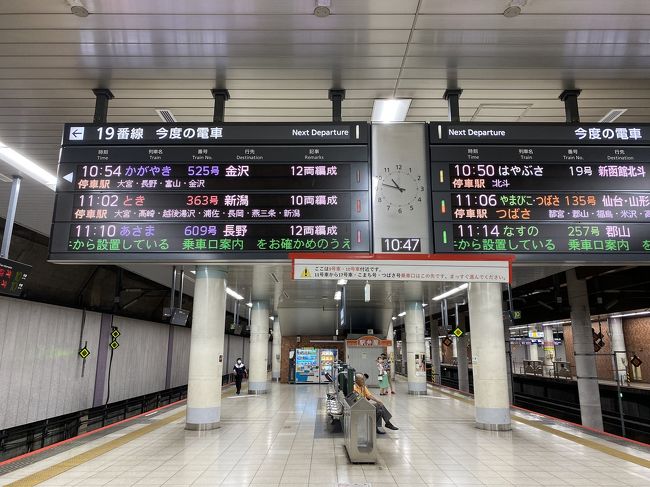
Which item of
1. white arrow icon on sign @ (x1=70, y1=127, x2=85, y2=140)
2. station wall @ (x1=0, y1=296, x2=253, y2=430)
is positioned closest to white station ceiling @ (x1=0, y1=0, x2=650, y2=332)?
white arrow icon on sign @ (x1=70, y1=127, x2=85, y2=140)

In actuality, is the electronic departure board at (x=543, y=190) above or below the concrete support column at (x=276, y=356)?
above

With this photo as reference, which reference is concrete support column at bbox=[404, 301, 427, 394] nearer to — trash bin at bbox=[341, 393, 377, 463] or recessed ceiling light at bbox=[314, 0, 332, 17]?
trash bin at bbox=[341, 393, 377, 463]

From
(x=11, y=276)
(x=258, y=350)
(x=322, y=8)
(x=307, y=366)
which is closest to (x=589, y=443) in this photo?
(x=322, y=8)

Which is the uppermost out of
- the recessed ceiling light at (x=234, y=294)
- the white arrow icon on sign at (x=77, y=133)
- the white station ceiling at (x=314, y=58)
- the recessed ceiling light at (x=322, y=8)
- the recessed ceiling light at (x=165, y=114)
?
the recessed ceiling light at (x=165, y=114)

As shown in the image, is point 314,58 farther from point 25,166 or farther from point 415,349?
point 415,349

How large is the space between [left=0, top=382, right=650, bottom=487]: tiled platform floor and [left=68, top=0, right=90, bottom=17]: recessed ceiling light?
5.60m

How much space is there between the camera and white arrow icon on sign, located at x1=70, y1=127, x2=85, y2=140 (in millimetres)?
4751

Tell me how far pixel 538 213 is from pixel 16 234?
11.8m

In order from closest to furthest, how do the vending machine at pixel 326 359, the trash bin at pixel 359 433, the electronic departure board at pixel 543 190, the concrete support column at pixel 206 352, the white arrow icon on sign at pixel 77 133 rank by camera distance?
the electronic departure board at pixel 543 190 → the white arrow icon on sign at pixel 77 133 → the trash bin at pixel 359 433 → the concrete support column at pixel 206 352 → the vending machine at pixel 326 359

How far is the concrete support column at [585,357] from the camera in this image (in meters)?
14.5

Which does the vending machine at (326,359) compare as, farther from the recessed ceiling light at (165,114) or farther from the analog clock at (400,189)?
the analog clock at (400,189)

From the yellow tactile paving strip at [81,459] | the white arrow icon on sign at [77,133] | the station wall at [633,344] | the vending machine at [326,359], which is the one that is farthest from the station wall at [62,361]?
the station wall at [633,344]

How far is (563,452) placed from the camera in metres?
7.62

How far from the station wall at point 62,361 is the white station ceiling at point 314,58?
7720 mm
